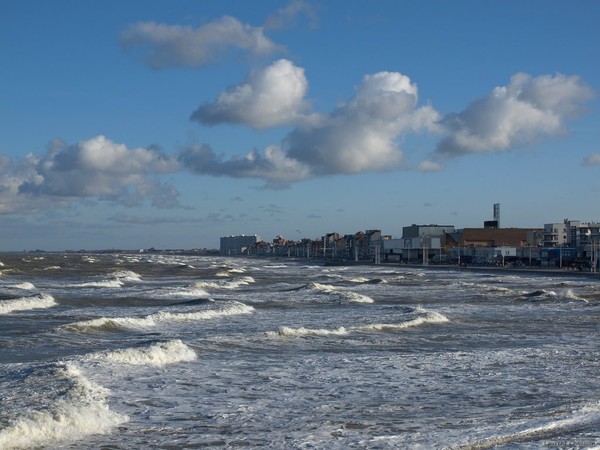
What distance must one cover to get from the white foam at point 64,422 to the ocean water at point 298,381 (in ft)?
0.10

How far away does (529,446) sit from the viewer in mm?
10594

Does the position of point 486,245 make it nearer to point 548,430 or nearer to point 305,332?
point 305,332

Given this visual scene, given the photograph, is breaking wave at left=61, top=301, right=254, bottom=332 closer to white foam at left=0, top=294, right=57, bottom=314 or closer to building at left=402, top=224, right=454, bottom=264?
white foam at left=0, top=294, right=57, bottom=314

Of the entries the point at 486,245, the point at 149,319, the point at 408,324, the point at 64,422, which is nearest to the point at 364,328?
the point at 408,324

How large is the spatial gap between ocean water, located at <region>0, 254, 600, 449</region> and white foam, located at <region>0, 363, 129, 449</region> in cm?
3

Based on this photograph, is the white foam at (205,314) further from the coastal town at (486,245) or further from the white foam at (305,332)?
the coastal town at (486,245)

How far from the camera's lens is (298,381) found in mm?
15820

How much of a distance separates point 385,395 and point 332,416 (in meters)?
2.20

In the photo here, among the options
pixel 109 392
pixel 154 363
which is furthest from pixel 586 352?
pixel 109 392

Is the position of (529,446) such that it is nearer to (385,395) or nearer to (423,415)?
(423,415)

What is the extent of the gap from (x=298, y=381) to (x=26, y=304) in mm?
23404

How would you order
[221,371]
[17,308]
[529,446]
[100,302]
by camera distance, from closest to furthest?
[529,446] < [221,371] < [17,308] < [100,302]

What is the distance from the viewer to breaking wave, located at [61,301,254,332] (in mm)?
25766

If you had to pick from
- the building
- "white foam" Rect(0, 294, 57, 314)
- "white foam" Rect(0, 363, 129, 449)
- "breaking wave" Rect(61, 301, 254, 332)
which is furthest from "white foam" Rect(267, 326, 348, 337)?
the building
